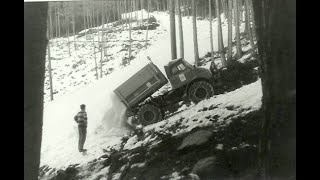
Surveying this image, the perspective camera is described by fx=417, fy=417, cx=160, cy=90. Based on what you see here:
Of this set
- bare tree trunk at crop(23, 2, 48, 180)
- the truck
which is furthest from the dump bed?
bare tree trunk at crop(23, 2, 48, 180)

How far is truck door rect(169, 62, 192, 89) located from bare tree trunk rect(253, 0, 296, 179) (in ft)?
2.47

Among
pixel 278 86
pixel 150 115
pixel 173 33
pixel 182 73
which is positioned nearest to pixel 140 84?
pixel 150 115

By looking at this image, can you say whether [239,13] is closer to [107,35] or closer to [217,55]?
[217,55]

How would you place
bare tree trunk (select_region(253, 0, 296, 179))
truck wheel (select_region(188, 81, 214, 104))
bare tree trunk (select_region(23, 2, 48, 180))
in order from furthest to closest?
truck wheel (select_region(188, 81, 214, 104)) < bare tree trunk (select_region(23, 2, 48, 180)) < bare tree trunk (select_region(253, 0, 296, 179))

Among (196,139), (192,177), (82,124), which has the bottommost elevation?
(192,177)

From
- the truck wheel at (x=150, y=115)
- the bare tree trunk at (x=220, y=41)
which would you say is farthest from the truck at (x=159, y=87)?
the bare tree trunk at (x=220, y=41)

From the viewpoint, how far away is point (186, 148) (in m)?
4.12

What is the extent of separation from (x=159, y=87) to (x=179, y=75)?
0.27 meters

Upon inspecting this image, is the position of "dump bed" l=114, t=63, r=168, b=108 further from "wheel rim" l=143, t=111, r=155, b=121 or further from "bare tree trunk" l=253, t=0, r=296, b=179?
"bare tree trunk" l=253, t=0, r=296, b=179

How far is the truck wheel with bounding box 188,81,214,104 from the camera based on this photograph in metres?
4.22

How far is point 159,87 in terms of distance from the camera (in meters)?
4.39

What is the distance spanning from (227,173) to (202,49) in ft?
4.11

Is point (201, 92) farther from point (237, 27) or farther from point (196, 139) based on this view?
point (237, 27)
